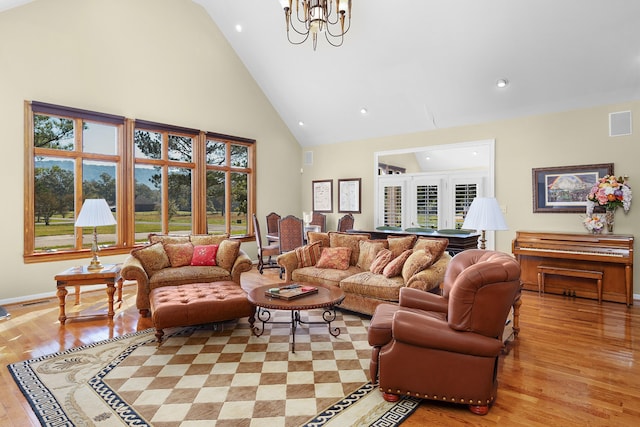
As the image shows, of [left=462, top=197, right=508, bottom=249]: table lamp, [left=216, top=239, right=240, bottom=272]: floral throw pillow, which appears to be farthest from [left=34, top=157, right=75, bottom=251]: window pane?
[left=462, top=197, right=508, bottom=249]: table lamp

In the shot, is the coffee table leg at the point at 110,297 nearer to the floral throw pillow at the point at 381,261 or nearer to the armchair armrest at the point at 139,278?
the armchair armrest at the point at 139,278

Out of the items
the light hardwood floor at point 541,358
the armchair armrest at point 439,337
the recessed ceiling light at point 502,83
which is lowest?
the light hardwood floor at point 541,358

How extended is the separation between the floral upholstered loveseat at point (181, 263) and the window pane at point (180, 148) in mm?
2298

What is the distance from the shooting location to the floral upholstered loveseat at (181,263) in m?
4.32

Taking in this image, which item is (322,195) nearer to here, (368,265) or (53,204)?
(368,265)

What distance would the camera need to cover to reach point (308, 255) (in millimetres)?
5094

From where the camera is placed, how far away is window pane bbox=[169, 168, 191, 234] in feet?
22.3

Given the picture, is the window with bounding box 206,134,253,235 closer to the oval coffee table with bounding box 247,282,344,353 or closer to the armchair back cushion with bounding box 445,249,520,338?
Answer: the oval coffee table with bounding box 247,282,344,353

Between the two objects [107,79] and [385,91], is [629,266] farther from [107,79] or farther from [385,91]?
[107,79]

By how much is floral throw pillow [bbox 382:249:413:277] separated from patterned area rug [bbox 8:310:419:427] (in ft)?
2.71

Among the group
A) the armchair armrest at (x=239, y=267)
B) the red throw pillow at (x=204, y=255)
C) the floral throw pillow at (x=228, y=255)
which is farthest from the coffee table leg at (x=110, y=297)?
the armchair armrest at (x=239, y=267)

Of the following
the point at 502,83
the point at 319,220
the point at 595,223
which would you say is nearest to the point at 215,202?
the point at 319,220

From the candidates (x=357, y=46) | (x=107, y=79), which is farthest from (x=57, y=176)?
(x=357, y=46)

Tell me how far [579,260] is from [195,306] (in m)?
5.25
